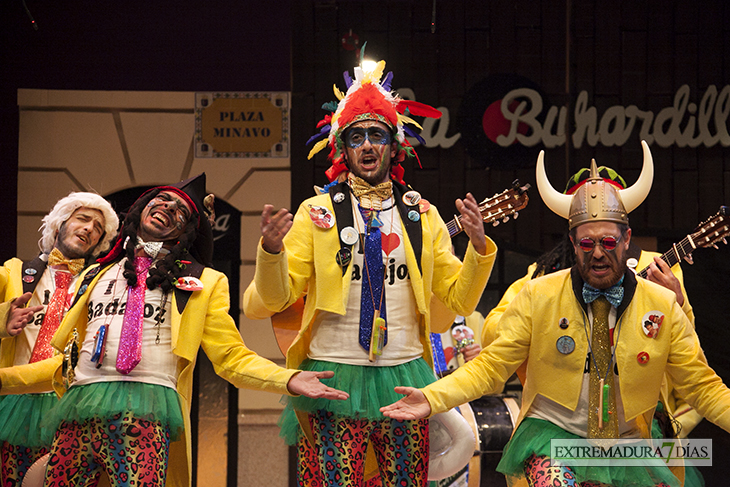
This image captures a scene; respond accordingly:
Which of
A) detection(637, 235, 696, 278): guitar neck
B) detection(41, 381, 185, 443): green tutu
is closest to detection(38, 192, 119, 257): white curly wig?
detection(41, 381, 185, 443): green tutu

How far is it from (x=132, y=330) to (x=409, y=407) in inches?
47.0

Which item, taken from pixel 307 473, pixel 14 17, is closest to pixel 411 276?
pixel 307 473

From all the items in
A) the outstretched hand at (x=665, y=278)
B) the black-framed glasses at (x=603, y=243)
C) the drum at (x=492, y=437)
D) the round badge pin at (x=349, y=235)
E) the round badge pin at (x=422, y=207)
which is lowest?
the drum at (x=492, y=437)

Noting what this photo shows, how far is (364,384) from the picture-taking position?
3.44m

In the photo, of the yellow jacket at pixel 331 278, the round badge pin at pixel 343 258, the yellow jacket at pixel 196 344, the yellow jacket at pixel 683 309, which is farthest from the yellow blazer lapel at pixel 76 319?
the yellow jacket at pixel 683 309

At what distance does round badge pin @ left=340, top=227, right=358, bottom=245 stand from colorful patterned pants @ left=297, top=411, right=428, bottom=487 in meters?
0.71

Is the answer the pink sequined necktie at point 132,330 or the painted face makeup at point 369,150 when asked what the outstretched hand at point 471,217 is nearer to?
the painted face makeup at point 369,150

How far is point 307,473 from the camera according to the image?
3.45 meters

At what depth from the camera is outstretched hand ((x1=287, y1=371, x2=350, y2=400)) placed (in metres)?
3.26

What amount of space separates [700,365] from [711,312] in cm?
409

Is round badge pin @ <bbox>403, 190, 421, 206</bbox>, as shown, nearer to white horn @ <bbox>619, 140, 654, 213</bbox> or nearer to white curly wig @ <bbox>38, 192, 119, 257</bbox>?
white horn @ <bbox>619, 140, 654, 213</bbox>

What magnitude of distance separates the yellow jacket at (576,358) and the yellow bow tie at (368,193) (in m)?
0.73

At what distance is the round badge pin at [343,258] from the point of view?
358 centimetres

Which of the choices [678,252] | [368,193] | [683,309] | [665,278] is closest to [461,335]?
[678,252]
